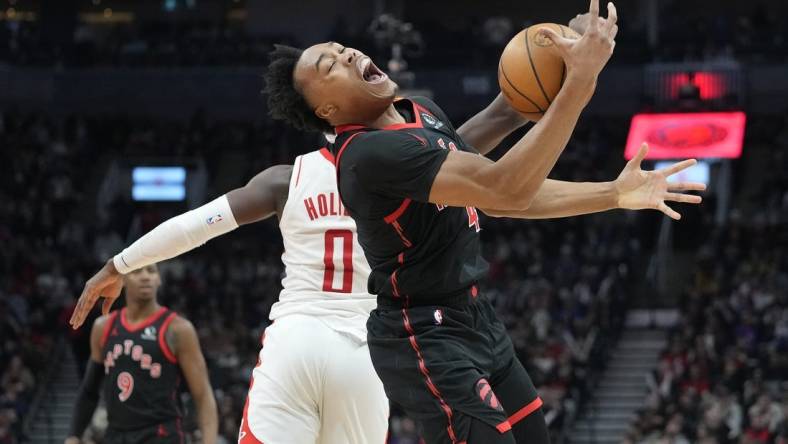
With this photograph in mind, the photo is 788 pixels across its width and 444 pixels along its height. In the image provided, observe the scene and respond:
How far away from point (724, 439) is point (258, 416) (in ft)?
31.3

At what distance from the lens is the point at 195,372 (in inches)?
283

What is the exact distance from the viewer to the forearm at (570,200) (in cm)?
416

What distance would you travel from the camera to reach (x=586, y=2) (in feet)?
92.6

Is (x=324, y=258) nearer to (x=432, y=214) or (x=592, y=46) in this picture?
(x=432, y=214)

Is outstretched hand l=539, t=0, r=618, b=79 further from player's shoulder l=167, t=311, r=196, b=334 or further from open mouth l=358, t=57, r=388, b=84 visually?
player's shoulder l=167, t=311, r=196, b=334

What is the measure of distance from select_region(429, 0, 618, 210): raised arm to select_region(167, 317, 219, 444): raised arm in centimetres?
357

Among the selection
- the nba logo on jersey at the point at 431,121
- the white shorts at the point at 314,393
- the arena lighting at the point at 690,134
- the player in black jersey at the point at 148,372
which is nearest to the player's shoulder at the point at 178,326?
the player in black jersey at the point at 148,372

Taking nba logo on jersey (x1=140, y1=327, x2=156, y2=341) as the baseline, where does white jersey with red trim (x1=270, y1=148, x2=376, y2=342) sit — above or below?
above

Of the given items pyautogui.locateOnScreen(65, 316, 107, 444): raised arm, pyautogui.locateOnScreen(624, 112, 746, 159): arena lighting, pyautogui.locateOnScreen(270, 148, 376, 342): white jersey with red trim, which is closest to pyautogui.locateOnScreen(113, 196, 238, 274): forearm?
pyautogui.locateOnScreen(270, 148, 376, 342): white jersey with red trim

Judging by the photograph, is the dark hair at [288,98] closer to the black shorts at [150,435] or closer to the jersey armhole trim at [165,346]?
the jersey armhole trim at [165,346]

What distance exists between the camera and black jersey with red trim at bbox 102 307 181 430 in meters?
7.11

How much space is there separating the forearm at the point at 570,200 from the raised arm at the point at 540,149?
1.08 feet

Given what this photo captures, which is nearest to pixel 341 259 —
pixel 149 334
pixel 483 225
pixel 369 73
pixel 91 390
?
pixel 369 73

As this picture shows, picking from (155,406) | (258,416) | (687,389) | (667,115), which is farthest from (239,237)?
(258,416)
